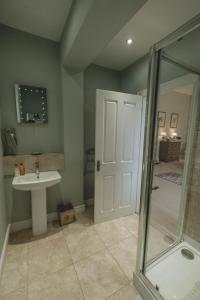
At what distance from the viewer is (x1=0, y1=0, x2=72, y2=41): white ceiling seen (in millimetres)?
1503

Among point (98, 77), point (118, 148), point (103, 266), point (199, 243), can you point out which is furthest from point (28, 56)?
point (199, 243)

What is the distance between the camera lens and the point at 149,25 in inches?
65.7

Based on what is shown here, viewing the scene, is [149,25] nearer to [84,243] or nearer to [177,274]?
[177,274]

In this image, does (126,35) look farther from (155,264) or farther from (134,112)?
(155,264)

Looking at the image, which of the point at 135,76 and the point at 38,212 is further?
the point at 135,76

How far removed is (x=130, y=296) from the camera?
1.31 metres

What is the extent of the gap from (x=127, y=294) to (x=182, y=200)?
123 centimetres

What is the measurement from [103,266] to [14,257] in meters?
1.04

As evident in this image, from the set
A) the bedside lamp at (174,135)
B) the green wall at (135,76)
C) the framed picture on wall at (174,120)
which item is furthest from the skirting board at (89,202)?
the framed picture on wall at (174,120)

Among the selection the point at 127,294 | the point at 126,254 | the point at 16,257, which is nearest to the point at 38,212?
the point at 16,257

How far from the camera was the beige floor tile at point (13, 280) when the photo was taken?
1.35 metres

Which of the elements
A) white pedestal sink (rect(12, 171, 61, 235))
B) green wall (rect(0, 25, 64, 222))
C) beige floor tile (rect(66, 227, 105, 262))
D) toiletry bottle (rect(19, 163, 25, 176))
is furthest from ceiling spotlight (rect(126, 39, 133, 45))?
beige floor tile (rect(66, 227, 105, 262))

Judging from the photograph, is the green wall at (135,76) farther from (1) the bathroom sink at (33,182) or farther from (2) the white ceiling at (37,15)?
(1) the bathroom sink at (33,182)

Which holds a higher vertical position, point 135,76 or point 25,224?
point 135,76
